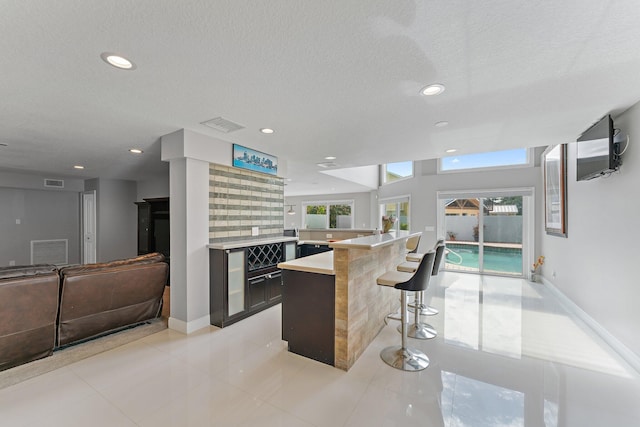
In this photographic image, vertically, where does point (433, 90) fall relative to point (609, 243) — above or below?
above

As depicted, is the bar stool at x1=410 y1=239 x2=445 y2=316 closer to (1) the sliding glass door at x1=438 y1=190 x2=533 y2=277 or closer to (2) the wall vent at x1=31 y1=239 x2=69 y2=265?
(1) the sliding glass door at x1=438 y1=190 x2=533 y2=277

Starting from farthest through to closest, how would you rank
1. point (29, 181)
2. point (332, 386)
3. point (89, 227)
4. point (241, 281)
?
1. point (89, 227)
2. point (29, 181)
3. point (241, 281)
4. point (332, 386)

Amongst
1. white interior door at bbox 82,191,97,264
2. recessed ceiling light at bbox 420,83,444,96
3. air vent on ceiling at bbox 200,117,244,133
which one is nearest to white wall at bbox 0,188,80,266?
white interior door at bbox 82,191,97,264

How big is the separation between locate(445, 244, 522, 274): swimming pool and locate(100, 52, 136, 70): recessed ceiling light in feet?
24.6

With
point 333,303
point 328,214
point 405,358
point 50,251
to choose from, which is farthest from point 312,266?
point 328,214

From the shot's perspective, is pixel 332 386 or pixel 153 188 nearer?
pixel 332 386

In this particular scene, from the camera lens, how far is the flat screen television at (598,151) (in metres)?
2.66

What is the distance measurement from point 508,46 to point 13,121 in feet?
15.4

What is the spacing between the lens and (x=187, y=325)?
125 inches

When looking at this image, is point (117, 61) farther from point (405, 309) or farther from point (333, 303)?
point (405, 309)

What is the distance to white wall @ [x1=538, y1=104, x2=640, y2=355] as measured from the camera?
2.50 m

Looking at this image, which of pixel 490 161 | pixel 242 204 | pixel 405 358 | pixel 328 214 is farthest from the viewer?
pixel 328 214

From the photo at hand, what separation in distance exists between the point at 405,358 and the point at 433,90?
250cm

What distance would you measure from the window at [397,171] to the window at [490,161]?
3.87 ft
